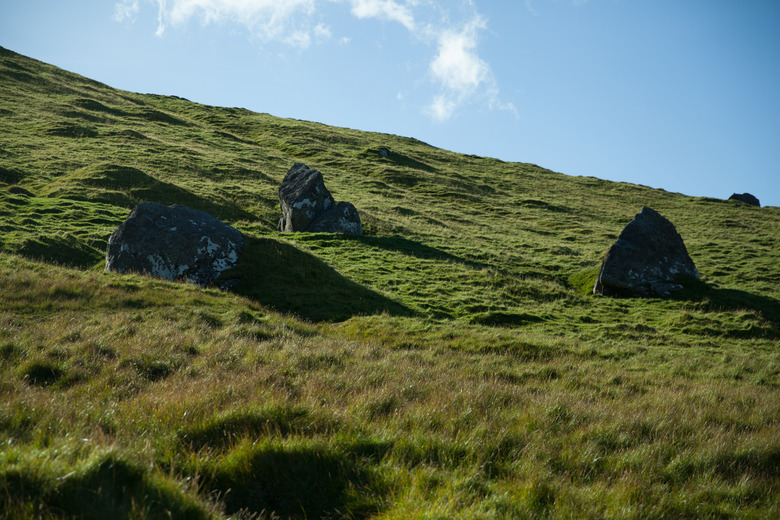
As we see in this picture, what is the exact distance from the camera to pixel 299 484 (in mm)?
4414

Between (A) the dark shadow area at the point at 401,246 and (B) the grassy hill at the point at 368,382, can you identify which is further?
(A) the dark shadow area at the point at 401,246

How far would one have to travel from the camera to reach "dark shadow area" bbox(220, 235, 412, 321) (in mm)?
17406

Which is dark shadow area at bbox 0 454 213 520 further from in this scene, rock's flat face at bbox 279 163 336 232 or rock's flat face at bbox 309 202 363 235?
rock's flat face at bbox 279 163 336 232

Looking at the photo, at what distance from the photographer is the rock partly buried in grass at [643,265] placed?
24.3 metres

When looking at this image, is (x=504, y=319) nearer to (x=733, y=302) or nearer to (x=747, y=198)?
(x=733, y=302)

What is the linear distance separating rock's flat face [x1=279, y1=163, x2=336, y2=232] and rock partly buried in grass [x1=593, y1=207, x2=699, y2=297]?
62.3ft

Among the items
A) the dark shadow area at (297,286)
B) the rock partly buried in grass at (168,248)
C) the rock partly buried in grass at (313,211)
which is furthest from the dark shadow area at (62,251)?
the rock partly buried in grass at (313,211)

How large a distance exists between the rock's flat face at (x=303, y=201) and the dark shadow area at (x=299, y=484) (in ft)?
92.1

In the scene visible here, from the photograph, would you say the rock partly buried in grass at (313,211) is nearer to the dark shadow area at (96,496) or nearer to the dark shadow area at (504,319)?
the dark shadow area at (504,319)

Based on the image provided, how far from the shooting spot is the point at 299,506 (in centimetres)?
426

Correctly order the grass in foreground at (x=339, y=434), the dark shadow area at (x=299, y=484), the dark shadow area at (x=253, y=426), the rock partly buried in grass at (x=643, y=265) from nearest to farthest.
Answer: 1. the grass in foreground at (x=339, y=434)
2. the dark shadow area at (x=299, y=484)
3. the dark shadow area at (x=253, y=426)
4. the rock partly buried in grass at (x=643, y=265)

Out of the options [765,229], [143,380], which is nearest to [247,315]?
[143,380]

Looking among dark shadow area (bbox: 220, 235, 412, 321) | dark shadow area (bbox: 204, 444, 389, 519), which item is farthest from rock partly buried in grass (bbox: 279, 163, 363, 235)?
dark shadow area (bbox: 204, 444, 389, 519)

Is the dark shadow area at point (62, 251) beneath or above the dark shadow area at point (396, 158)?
beneath
